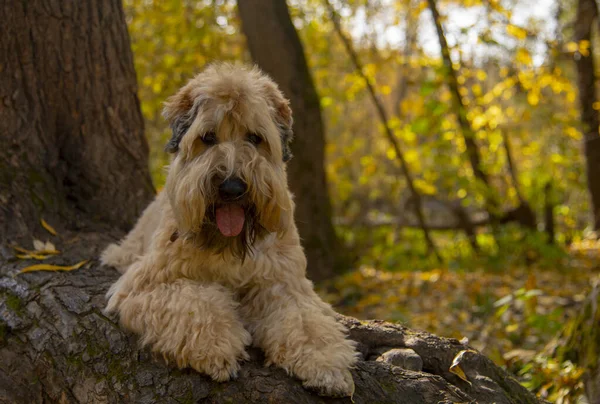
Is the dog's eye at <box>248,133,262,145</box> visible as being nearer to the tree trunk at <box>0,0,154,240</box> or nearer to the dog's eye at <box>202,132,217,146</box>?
the dog's eye at <box>202,132,217,146</box>

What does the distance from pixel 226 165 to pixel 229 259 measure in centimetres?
63

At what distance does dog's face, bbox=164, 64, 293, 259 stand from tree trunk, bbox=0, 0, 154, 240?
6.23ft

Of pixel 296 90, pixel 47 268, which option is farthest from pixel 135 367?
pixel 296 90

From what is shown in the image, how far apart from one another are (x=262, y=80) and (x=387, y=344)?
1.74 meters

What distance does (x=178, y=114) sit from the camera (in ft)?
10.4

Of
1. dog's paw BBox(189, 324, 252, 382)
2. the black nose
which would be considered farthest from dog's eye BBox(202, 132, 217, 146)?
dog's paw BBox(189, 324, 252, 382)

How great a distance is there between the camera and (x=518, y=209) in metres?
11.5

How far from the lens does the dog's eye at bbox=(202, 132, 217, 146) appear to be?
2.99 meters

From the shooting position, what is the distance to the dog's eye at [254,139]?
3043mm

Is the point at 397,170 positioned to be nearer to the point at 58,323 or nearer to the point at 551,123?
the point at 551,123

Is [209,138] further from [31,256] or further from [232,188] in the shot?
[31,256]

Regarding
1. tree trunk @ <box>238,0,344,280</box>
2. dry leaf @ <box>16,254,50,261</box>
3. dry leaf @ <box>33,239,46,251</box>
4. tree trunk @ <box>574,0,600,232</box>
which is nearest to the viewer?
dry leaf @ <box>16,254,50,261</box>

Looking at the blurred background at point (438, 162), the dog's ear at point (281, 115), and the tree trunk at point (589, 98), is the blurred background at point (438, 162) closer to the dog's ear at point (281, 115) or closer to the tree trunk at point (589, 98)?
the tree trunk at point (589, 98)

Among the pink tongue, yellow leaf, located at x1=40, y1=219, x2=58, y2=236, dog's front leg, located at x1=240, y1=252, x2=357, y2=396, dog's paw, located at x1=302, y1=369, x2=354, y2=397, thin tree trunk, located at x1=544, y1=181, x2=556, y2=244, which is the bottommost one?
thin tree trunk, located at x1=544, y1=181, x2=556, y2=244
